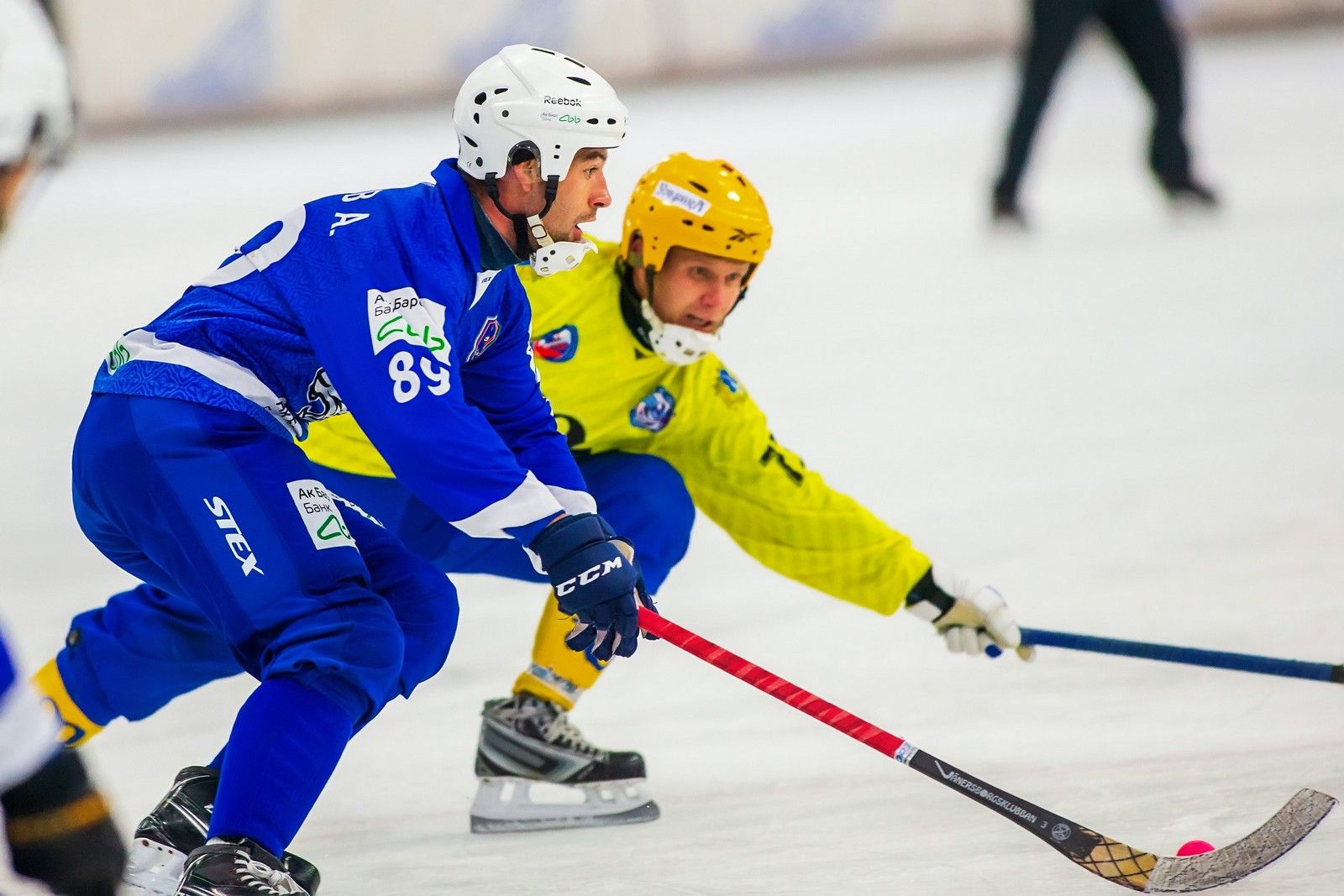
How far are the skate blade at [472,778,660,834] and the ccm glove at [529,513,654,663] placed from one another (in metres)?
0.61

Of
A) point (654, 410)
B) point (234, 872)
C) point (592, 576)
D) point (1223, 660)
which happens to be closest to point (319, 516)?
point (592, 576)

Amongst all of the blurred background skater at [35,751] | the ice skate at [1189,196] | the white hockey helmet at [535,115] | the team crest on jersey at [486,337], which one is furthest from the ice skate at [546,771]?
the ice skate at [1189,196]

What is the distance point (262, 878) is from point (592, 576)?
571 millimetres

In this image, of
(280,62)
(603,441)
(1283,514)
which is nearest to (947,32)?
(280,62)

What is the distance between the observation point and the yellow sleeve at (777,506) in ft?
10.3

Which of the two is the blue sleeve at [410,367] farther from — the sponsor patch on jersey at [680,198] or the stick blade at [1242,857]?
the stick blade at [1242,857]

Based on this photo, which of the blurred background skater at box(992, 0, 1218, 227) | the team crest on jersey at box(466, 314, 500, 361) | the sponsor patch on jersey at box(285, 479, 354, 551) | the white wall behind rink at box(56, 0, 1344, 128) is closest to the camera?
the sponsor patch on jersey at box(285, 479, 354, 551)

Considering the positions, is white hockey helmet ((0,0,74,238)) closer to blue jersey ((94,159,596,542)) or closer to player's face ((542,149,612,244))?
blue jersey ((94,159,596,542))

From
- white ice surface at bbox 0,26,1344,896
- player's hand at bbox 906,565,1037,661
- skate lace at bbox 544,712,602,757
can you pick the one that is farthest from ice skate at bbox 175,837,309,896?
player's hand at bbox 906,565,1037,661

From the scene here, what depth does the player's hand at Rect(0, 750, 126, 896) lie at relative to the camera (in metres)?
1.57

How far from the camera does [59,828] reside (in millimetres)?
1576

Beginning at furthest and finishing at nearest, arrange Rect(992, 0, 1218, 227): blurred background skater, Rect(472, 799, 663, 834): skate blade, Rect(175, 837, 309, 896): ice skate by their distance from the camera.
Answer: Rect(992, 0, 1218, 227): blurred background skater
Rect(472, 799, 663, 834): skate blade
Rect(175, 837, 309, 896): ice skate

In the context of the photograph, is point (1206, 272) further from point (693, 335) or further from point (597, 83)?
point (597, 83)

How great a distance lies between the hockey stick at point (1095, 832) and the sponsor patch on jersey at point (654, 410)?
713 millimetres
